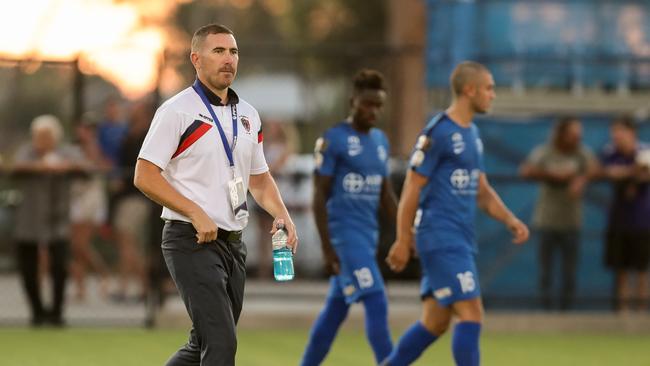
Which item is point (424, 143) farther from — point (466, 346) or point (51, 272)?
point (51, 272)

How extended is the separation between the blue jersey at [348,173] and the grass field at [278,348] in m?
2.44

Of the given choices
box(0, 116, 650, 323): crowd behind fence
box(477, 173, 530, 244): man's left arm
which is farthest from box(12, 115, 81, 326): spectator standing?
box(477, 173, 530, 244): man's left arm

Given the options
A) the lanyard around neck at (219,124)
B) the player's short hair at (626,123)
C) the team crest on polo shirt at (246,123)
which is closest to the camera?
the lanyard around neck at (219,124)

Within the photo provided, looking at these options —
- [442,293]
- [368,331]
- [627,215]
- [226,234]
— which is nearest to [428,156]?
[442,293]

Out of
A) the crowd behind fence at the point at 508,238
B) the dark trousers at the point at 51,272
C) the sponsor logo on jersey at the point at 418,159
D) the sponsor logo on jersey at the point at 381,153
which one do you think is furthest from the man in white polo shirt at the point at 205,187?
the dark trousers at the point at 51,272

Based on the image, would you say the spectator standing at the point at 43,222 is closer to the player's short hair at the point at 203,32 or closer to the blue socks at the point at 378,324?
the blue socks at the point at 378,324

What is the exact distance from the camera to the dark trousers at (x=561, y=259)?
17094 millimetres

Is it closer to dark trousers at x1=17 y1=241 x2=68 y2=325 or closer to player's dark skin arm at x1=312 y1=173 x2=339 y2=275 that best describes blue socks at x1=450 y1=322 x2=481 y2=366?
player's dark skin arm at x1=312 y1=173 x2=339 y2=275

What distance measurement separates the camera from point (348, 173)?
11234 mm

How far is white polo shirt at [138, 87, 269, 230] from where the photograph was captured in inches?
323

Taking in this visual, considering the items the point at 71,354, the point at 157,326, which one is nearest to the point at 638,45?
the point at 157,326

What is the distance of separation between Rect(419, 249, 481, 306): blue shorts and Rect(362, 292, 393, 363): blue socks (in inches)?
31.9

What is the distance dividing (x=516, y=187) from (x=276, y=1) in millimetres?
39176

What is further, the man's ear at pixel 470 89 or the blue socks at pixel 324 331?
the blue socks at pixel 324 331
